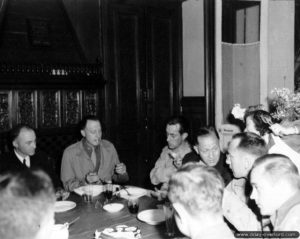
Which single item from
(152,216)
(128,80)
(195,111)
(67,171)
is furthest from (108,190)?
(195,111)

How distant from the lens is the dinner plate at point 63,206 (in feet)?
7.48

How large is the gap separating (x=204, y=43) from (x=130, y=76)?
1133 millimetres

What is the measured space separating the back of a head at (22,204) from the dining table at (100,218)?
2.45 ft

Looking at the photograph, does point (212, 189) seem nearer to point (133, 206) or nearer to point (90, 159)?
point (133, 206)

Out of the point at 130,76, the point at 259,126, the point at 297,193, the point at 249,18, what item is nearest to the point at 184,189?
the point at 297,193

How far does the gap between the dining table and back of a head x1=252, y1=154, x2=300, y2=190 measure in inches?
22.9

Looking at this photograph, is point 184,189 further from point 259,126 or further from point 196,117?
point 196,117

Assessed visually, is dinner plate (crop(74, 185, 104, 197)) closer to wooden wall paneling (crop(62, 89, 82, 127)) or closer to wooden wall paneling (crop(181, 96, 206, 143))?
wooden wall paneling (crop(62, 89, 82, 127))

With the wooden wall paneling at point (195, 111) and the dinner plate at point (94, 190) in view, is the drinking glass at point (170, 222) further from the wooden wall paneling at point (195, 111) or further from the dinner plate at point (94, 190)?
the wooden wall paneling at point (195, 111)

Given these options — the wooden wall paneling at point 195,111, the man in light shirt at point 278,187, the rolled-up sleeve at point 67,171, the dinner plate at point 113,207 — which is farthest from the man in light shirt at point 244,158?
the wooden wall paneling at point 195,111

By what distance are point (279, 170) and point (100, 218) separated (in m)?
1.11

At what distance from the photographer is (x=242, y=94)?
16.0 ft

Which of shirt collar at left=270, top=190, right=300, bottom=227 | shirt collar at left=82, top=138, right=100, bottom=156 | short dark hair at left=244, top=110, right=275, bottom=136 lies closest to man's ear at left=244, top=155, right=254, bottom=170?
short dark hair at left=244, top=110, right=275, bottom=136

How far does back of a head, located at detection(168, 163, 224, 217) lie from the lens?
1.33 meters
